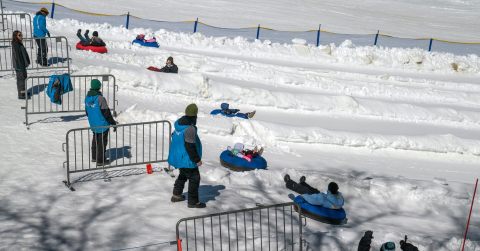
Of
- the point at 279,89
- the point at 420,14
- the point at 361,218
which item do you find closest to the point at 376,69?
the point at 279,89

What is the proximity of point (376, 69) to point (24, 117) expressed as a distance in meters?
15.9

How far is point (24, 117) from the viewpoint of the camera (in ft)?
48.3

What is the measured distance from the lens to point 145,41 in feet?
81.0

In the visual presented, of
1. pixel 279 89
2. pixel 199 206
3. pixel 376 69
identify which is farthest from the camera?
pixel 376 69

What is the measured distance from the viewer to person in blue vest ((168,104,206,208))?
33.1ft

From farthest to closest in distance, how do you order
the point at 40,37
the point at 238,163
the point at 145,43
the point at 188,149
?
the point at 145,43, the point at 40,37, the point at 238,163, the point at 188,149

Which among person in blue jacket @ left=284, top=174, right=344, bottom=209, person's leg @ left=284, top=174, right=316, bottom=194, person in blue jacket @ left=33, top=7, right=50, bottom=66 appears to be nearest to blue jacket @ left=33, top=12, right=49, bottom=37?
person in blue jacket @ left=33, top=7, right=50, bottom=66

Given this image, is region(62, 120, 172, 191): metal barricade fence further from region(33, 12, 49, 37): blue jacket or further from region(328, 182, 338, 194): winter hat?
region(33, 12, 49, 37): blue jacket

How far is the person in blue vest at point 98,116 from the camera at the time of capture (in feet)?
39.0

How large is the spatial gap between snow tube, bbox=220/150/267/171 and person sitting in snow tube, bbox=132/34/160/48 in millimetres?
11999

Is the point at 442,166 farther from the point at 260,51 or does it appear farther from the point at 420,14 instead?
the point at 420,14

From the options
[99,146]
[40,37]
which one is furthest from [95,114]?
[40,37]

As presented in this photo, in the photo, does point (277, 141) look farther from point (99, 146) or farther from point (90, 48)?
point (90, 48)

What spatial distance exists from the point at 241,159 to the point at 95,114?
3.27 metres
